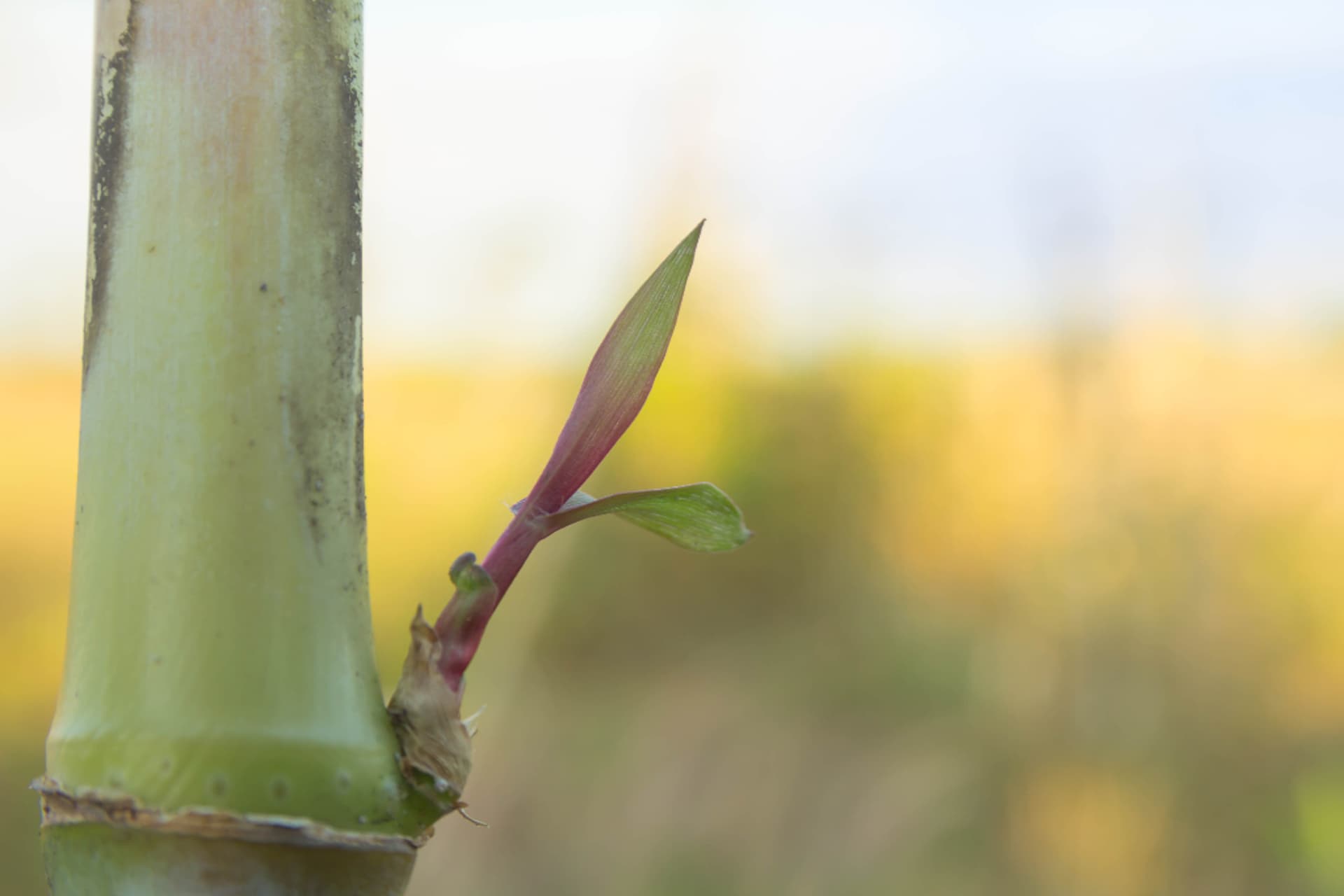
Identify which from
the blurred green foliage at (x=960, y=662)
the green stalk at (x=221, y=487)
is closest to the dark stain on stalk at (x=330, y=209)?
the green stalk at (x=221, y=487)

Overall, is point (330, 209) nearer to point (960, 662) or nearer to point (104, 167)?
point (104, 167)

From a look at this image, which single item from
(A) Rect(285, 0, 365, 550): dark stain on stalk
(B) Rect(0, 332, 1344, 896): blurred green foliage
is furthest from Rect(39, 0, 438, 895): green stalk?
(B) Rect(0, 332, 1344, 896): blurred green foliage

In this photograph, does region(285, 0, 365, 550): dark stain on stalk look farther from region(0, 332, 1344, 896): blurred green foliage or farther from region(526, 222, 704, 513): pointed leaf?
region(0, 332, 1344, 896): blurred green foliage

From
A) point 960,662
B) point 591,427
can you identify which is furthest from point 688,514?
point 960,662

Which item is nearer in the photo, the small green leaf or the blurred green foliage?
the small green leaf

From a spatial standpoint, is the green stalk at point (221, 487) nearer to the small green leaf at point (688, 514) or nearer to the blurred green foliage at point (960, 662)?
the small green leaf at point (688, 514)
